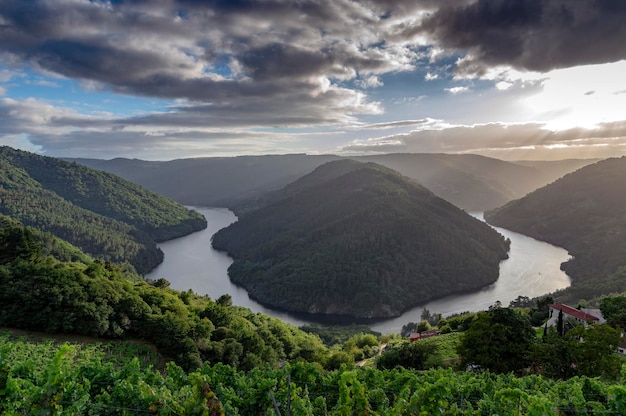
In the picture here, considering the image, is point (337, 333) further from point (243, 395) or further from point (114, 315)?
point (243, 395)

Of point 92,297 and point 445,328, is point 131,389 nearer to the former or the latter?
point 92,297

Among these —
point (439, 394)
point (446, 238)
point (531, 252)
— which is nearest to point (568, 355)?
point (439, 394)

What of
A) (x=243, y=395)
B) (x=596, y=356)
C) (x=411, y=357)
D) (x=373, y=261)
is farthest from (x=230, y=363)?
(x=373, y=261)

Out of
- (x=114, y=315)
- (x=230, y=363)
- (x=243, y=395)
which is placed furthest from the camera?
(x=230, y=363)

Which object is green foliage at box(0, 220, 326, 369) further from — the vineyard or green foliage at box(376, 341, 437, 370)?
the vineyard

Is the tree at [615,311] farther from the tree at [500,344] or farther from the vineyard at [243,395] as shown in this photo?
the vineyard at [243,395]
